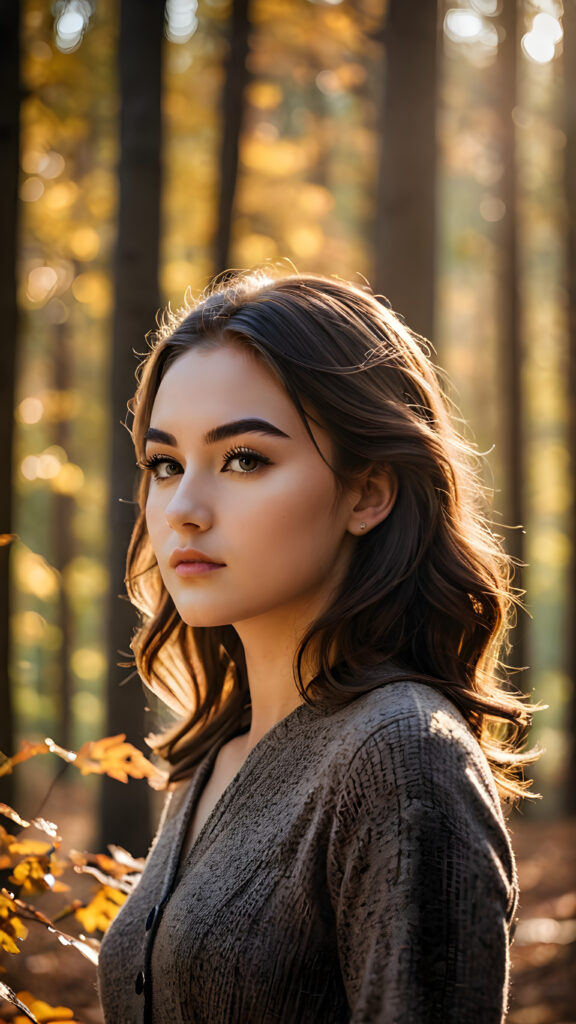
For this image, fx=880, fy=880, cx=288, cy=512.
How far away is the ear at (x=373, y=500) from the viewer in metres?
1.97

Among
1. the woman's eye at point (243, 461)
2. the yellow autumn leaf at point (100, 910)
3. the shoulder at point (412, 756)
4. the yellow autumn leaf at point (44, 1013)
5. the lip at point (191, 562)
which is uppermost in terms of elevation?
the woman's eye at point (243, 461)

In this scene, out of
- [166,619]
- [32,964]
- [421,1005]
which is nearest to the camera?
[421,1005]

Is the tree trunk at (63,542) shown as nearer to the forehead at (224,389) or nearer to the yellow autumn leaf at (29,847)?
the yellow autumn leaf at (29,847)

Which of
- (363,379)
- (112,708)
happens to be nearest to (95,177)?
(112,708)

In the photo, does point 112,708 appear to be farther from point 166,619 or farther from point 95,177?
point 95,177

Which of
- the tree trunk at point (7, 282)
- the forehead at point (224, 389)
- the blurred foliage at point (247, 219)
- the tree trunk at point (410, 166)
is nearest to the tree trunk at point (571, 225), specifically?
the blurred foliage at point (247, 219)

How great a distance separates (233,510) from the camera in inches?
73.4

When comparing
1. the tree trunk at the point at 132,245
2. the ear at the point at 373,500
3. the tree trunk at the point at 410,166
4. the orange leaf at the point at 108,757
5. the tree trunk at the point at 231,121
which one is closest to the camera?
the ear at the point at 373,500

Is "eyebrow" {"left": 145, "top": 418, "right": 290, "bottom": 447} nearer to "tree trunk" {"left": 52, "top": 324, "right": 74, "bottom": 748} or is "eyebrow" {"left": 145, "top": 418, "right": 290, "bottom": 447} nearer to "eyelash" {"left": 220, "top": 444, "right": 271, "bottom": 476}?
"eyelash" {"left": 220, "top": 444, "right": 271, "bottom": 476}

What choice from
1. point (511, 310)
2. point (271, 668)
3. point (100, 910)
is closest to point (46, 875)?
point (100, 910)

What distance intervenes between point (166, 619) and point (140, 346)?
107 inches

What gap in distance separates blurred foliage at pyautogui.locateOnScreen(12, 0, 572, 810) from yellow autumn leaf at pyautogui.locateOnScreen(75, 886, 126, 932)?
1845mm

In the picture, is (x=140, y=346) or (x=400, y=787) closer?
(x=400, y=787)

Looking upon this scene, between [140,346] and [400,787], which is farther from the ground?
[140,346]
